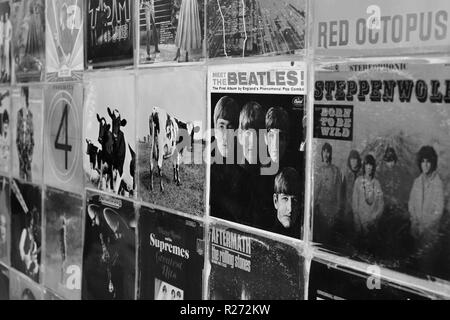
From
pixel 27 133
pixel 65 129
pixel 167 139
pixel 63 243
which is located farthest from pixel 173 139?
pixel 27 133

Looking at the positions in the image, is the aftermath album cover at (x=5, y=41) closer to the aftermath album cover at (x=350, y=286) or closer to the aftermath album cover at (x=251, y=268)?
the aftermath album cover at (x=251, y=268)

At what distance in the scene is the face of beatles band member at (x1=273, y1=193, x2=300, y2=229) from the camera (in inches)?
44.1

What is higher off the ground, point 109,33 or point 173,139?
point 109,33

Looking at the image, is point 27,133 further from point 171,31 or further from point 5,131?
point 171,31

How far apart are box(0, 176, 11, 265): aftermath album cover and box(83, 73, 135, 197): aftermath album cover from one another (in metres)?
0.64

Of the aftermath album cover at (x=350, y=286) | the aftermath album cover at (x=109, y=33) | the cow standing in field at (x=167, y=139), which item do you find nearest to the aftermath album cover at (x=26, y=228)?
the aftermath album cover at (x=109, y=33)

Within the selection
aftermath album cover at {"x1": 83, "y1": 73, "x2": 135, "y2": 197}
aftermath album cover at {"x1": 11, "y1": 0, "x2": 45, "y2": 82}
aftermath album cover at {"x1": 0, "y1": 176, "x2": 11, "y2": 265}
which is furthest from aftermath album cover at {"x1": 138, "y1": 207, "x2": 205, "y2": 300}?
aftermath album cover at {"x1": 0, "y1": 176, "x2": 11, "y2": 265}

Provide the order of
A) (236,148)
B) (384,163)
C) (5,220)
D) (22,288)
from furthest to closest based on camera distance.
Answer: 1. (5,220)
2. (22,288)
3. (236,148)
4. (384,163)

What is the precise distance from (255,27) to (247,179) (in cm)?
31

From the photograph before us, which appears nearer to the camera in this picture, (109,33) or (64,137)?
(109,33)

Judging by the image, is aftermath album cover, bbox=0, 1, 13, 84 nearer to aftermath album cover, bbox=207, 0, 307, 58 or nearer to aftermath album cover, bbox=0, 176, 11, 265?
aftermath album cover, bbox=0, 176, 11, 265

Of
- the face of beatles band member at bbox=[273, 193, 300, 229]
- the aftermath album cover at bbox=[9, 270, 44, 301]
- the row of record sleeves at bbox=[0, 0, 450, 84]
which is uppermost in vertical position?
the row of record sleeves at bbox=[0, 0, 450, 84]

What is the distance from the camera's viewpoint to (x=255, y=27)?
3.87ft

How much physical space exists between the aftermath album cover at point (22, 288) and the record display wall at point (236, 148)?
2 centimetres
